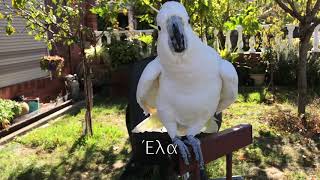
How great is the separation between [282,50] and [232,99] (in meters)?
7.21

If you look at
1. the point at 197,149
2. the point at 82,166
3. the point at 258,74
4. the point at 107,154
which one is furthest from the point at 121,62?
the point at 197,149

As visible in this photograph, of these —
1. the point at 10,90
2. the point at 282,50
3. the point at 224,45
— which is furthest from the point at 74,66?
the point at 282,50

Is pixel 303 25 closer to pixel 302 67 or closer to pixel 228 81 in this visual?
pixel 302 67

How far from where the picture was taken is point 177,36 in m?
2.48

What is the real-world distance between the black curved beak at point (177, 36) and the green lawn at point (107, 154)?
2.82 metres

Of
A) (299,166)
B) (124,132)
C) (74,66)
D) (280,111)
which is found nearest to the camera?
(299,166)

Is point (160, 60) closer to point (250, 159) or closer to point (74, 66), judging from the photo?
point (250, 159)

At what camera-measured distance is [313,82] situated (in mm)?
9703

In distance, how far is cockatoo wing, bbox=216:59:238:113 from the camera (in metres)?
2.95

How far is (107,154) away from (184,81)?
3.37m

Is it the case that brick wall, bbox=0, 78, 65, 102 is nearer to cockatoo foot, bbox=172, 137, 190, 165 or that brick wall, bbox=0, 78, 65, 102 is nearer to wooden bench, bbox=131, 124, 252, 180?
wooden bench, bbox=131, 124, 252, 180

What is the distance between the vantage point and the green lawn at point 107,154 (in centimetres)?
524

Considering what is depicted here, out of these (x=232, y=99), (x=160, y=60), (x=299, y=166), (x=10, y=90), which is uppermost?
(x=160, y=60)

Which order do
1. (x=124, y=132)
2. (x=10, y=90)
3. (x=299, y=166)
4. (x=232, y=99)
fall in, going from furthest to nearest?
(x=10, y=90) → (x=124, y=132) → (x=299, y=166) → (x=232, y=99)
